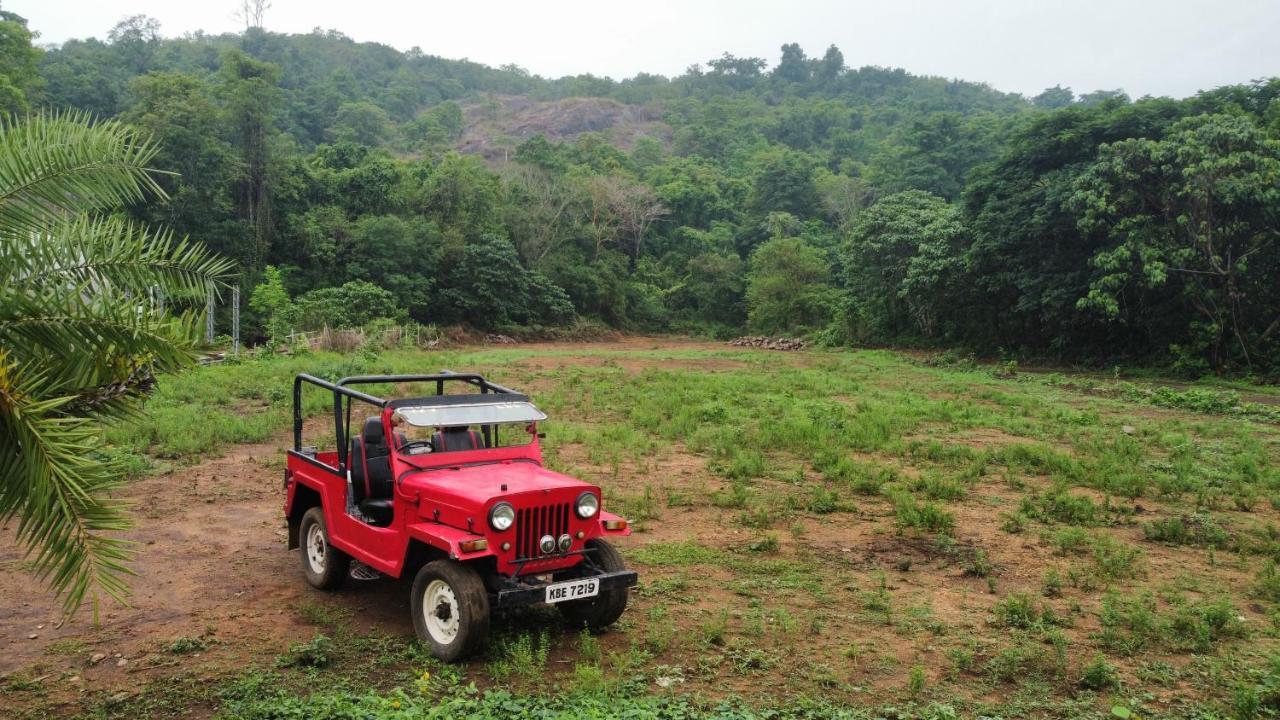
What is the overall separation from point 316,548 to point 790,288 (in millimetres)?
41915

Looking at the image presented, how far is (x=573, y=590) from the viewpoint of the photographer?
5930mm

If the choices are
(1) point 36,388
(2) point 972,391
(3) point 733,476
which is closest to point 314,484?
(1) point 36,388

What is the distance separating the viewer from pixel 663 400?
62.4 ft

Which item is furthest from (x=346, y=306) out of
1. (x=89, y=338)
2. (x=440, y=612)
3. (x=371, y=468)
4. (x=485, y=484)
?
(x=89, y=338)

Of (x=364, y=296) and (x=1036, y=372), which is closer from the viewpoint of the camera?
(x=1036, y=372)

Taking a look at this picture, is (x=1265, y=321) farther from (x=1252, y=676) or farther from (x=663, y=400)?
(x=1252, y=676)

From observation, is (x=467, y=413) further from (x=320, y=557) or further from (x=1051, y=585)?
(x=1051, y=585)

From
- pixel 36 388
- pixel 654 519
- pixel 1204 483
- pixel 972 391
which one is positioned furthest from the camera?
pixel 972 391

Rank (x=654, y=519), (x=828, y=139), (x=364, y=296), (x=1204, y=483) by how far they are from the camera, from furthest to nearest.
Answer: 1. (x=828, y=139)
2. (x=364, y=296)
3. (x=1204, y=483)
4. (x=654, y=519)

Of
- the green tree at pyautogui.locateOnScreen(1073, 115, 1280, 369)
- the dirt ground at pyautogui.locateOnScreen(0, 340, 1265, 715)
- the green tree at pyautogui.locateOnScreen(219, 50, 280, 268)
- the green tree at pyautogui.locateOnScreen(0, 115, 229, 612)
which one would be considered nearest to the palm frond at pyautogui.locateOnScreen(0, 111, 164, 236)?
the green tree at pyautogui.locateOnScreen(0, 115, 229, 612)

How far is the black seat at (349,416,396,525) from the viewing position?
7.02 m

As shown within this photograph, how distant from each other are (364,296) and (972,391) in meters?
27.1

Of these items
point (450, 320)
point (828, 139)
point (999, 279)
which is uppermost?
point (828, 139)

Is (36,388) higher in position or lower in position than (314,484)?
higher
